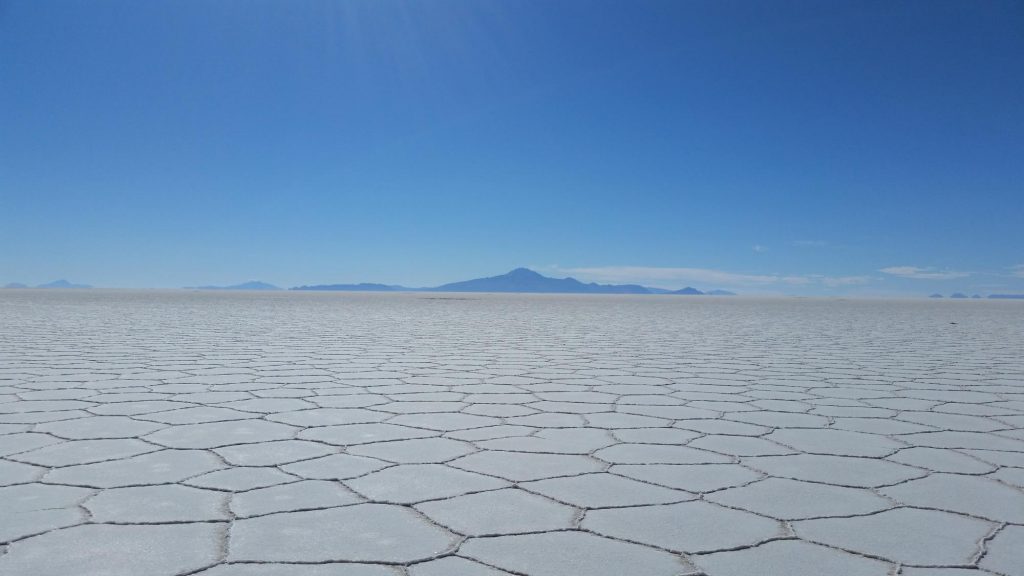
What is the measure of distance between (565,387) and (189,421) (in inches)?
60.3

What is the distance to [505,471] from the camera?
6.02 feet

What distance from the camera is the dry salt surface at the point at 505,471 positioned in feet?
4.24

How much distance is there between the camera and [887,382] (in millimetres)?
3592

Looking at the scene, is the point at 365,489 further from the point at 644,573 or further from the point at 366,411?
the point at 366,411

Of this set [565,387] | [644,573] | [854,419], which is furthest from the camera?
[565,387]

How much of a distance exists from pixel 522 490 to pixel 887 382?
8.49 feet

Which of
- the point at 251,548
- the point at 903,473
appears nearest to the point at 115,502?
the point at 251,548

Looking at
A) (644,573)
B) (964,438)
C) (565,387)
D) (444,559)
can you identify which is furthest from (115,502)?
(964,438)

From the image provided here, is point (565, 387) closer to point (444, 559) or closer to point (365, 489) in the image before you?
point (365, 489)

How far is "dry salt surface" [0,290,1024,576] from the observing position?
4.24 ft

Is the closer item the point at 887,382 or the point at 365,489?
the point at 365,489

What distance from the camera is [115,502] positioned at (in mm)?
1548

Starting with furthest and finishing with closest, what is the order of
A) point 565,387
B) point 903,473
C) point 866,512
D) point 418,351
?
point 418,351 → point 565,387 → point 903,473 → point 866,512

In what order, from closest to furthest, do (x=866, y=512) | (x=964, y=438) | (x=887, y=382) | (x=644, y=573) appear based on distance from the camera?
(x=644, y=573) → (x=866, y=512) → (x=964, y=438) → (x=887, y=382)
